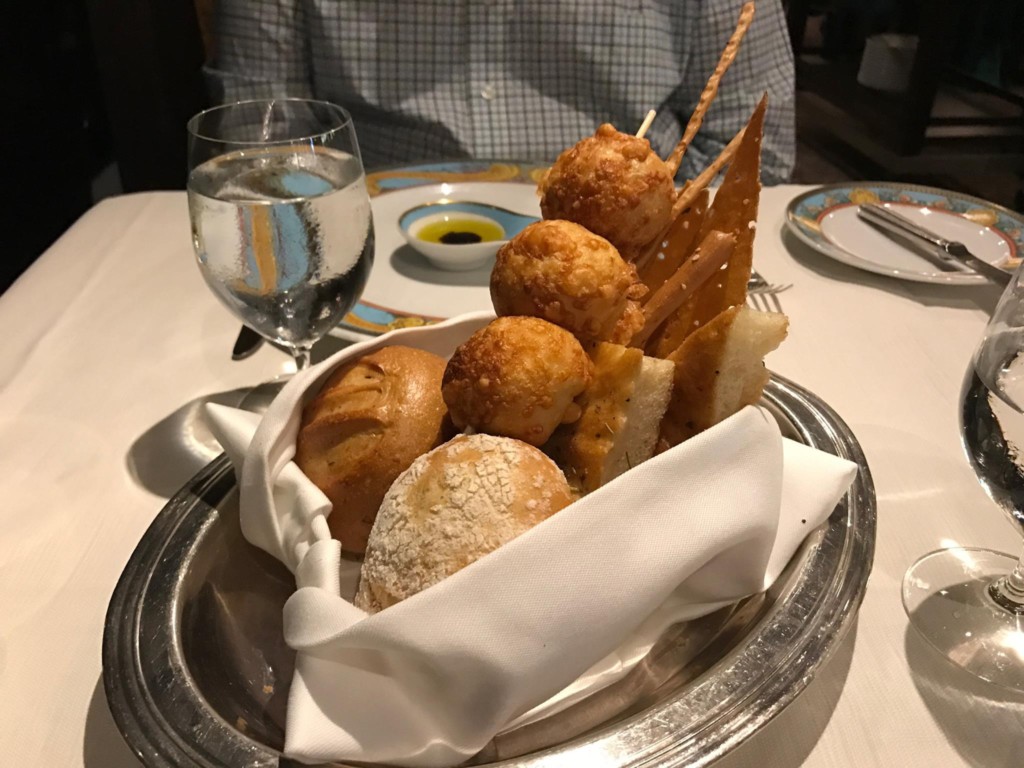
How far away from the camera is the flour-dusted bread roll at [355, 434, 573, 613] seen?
19.6 inches

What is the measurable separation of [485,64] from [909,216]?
46.9 inches

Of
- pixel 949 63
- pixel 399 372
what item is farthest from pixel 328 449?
pixel 949 63

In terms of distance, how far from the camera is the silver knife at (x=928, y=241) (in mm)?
1094

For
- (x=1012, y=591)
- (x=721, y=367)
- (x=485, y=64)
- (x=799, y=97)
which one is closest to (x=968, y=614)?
(x=1012, y=591)

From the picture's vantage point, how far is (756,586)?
23.2 inches

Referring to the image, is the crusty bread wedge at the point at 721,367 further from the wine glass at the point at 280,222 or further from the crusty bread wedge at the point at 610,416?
the wine glass at the point at 280,222

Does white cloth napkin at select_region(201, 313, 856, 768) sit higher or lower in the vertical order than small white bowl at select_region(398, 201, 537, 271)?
higher

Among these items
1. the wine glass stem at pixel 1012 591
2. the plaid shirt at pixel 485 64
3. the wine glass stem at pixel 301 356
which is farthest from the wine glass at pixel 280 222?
the plaid shirt at pixel 485 64

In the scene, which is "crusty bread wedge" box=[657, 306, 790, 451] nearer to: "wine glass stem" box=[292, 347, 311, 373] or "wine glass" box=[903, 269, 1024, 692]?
"wine glass" box=[903, 269, 1024, 692]

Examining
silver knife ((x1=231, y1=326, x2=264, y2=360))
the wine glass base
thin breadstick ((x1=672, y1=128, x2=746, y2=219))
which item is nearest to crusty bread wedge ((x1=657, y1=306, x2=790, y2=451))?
thin breadstick ((x1=672, y1=128, x2=746, y2=219))

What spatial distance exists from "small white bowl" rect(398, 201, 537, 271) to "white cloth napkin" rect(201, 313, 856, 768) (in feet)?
2.05

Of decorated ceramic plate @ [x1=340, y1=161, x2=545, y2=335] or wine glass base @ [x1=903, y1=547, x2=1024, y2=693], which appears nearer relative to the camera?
wine glass base @ [x1=903, y1=547, x2=1024, y2=693]

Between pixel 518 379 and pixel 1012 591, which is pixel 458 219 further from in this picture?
pixel 1012 591

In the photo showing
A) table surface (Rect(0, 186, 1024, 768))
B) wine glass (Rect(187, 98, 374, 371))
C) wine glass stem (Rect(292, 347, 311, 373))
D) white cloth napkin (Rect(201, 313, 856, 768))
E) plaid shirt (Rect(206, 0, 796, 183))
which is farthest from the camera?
plaid shirt (Rect(206, 0, 796, 183))
